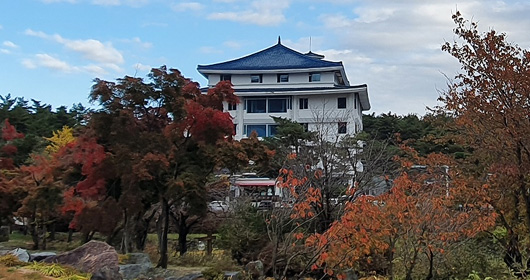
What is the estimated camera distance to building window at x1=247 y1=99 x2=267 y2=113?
35.1 m

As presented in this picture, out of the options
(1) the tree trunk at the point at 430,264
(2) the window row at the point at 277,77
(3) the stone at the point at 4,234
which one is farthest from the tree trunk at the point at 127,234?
(2) the window row at the point at 277,77

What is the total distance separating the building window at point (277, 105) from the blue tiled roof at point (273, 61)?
2.05 meters

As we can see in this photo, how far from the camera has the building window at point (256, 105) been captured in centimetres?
3506

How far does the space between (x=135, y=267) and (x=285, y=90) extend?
23220 millimetres

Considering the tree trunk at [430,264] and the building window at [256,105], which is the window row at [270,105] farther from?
the tree trunk at [430,264]

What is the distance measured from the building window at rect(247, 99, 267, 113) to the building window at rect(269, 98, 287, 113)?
1.23 feet

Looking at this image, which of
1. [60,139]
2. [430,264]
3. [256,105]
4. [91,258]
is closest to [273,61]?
[256,105]

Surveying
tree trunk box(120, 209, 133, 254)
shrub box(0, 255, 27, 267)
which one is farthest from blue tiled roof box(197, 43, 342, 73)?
shrub box(0, 255, 27, 267)

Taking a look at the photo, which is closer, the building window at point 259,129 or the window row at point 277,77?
the building window at point 259,129

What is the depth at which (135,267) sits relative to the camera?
1199cm

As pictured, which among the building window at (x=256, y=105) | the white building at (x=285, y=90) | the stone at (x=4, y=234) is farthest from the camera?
the building window at (x=256, y=105)

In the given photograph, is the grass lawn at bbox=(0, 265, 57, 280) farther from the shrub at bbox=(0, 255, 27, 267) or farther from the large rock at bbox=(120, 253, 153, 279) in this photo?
the large rock at bbox=(120, 253, 153, 279)

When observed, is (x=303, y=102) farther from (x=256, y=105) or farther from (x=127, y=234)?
(x=127, y=234)

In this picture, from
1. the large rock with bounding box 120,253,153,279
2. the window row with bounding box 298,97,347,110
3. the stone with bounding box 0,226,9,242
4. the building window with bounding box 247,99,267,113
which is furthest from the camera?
the building window with bounding box 247,99,267,113
